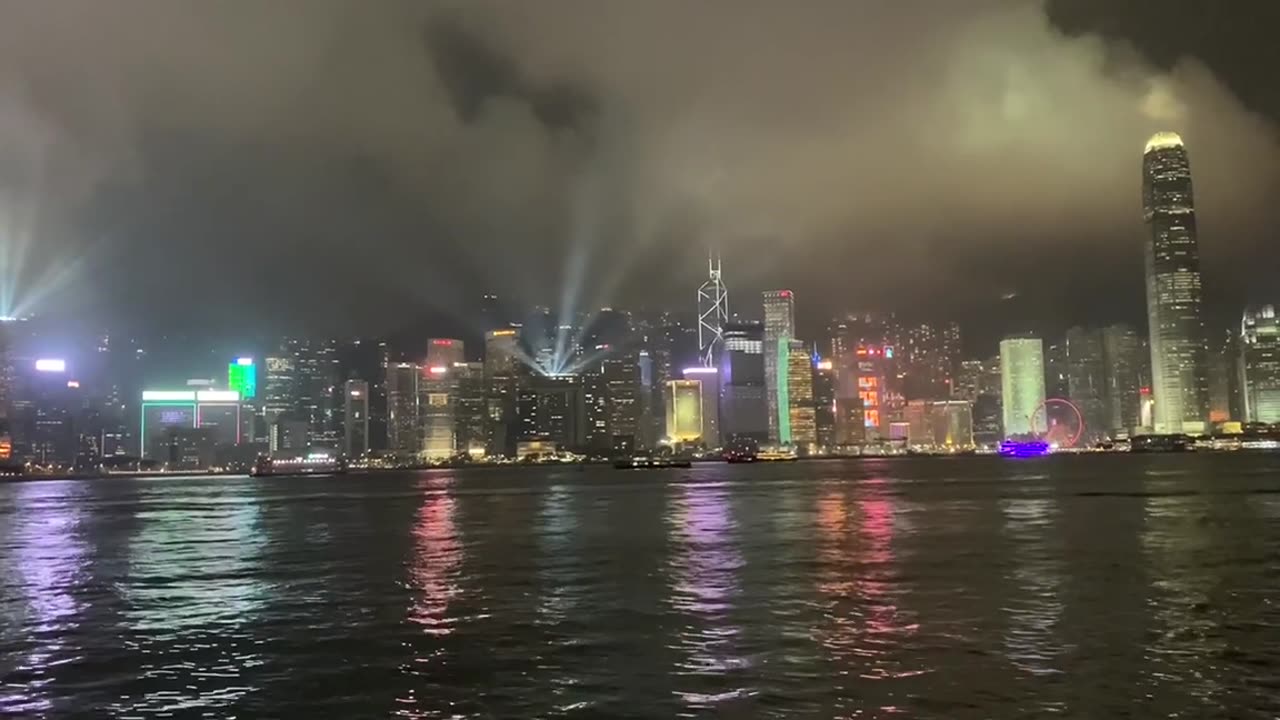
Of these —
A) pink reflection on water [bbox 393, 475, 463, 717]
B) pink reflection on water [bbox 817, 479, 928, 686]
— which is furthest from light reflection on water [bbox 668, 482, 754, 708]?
pink reflection on water [bbox 393, 475, 463, 717]

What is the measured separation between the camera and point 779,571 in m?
38.8

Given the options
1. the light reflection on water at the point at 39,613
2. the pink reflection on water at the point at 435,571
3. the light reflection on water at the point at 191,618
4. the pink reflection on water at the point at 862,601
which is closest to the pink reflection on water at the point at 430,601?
the pink reflection on water at the point at 435,571

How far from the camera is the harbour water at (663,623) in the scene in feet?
63.7

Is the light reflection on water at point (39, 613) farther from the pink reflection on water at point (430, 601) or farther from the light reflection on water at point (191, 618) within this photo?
the pink reflection on water at point (430, 601)

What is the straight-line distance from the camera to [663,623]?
27609 mm

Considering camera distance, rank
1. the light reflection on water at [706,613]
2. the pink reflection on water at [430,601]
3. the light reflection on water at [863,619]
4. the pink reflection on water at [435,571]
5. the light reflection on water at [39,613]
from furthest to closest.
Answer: the pink reflection on water at [435,571], the light reflection on water at [39,613], the light reflection on water at [706,613], the pink reflection on water at [430,601], the light reflection on water at [863,619]

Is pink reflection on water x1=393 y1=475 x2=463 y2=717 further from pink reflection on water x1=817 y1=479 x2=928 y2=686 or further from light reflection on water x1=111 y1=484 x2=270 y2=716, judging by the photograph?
pink reflection on water x1=817 y1=479 x2=928 y2=686

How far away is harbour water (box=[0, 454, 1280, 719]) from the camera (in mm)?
19406

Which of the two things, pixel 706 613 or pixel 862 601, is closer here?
pixel 706 613

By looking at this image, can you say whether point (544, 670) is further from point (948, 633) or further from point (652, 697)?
point (948, 633)

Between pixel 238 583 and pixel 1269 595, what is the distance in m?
37.9

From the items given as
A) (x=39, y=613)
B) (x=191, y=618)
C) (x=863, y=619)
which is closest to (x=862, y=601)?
(x=863, y=619)

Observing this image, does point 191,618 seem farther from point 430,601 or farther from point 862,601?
point 862,601

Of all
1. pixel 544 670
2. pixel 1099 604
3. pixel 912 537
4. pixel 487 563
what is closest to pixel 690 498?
pixel 912 537
